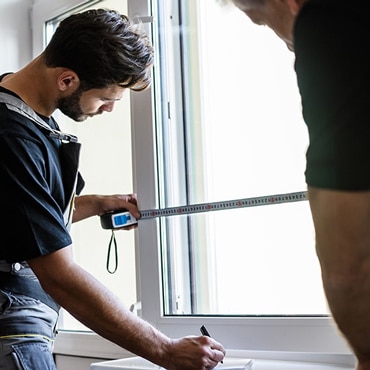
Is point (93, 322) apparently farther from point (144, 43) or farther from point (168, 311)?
point (144, 43)

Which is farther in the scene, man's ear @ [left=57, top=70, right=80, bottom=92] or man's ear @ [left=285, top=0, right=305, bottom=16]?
man's ear @ [left=57, top=70, right=80, bottom=92]

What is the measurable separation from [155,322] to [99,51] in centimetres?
72

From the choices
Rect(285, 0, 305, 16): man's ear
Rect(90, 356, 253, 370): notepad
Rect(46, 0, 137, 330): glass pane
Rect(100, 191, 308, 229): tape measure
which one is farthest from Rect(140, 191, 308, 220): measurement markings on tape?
Rect(285, 0, 305, 16): man's ear

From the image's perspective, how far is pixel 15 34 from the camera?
2.33 metres

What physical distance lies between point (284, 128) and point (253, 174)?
141 millimetres

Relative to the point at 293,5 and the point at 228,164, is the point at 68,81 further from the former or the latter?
the point at 293,5

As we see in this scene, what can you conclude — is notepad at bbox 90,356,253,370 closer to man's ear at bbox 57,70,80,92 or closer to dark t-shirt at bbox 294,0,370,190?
man's ear at bbox 57,70,80,92

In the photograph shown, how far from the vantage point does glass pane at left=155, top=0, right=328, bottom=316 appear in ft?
5.21

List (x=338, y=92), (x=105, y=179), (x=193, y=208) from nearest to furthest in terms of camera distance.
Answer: (x=338, y=92) → (x=193, y=208) → (x=105, y=179)

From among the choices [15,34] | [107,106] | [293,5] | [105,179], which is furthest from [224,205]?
[15,34]

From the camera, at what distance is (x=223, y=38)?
1770 millimetres

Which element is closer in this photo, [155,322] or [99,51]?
[99,51]

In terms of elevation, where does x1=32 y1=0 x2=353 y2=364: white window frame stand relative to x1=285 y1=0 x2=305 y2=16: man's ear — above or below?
below

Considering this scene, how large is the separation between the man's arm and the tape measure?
1.16ft
